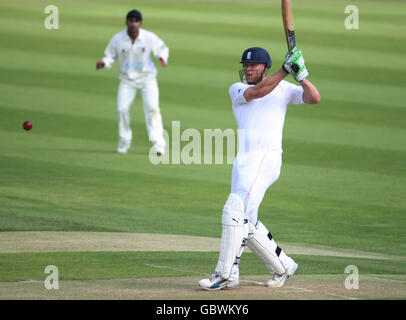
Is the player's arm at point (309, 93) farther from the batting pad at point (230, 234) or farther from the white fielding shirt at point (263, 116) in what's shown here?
the batting pad at point (230, 234)


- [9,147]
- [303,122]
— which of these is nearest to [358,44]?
[303,122]

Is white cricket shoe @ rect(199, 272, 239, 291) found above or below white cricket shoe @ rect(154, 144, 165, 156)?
below

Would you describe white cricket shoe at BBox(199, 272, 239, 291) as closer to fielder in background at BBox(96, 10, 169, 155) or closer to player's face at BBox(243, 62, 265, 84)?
player's face at BBox(243, 62, 265, 84)

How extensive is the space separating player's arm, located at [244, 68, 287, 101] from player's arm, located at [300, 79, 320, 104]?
0.79 feet

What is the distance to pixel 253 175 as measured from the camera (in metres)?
7.52

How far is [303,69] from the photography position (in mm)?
7266

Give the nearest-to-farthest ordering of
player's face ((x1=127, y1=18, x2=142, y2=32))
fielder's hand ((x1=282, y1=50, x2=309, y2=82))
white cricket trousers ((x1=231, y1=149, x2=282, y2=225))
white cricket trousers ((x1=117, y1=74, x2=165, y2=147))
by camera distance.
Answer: fielder's hand ((x1=282, y1=50, x2=309, y2=82)) → white cricket trousers ((x1=231, y1=149, x2=282, y2=225)) → player's face ((x1=127, y1=18, x2=142, y2=32)) → white cricket trousers ((x1=117, y1=74, x2=165, y2=147))

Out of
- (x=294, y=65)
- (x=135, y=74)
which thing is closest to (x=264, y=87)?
(x=294, y=65)

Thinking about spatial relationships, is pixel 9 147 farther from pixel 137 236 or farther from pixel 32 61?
pixel 32 61

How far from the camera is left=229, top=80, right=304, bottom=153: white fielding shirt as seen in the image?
7598mm

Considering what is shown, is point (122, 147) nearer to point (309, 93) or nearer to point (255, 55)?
point (255, 55)

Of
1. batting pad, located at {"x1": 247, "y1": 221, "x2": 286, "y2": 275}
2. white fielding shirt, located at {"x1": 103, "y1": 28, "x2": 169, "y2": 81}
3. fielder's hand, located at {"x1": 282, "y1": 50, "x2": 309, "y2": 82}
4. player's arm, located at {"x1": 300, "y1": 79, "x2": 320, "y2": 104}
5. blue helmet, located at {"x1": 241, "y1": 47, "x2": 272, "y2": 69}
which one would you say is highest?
white fielding shirt, located at {"x1": 103, "y1": 28, "x2": 169, "y2": 81}

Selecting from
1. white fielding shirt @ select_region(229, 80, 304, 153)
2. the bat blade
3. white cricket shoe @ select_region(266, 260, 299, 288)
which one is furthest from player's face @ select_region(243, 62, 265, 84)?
white cricket shoe @ select_region(266, 260, 299, 288)

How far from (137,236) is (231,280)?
2.64m
